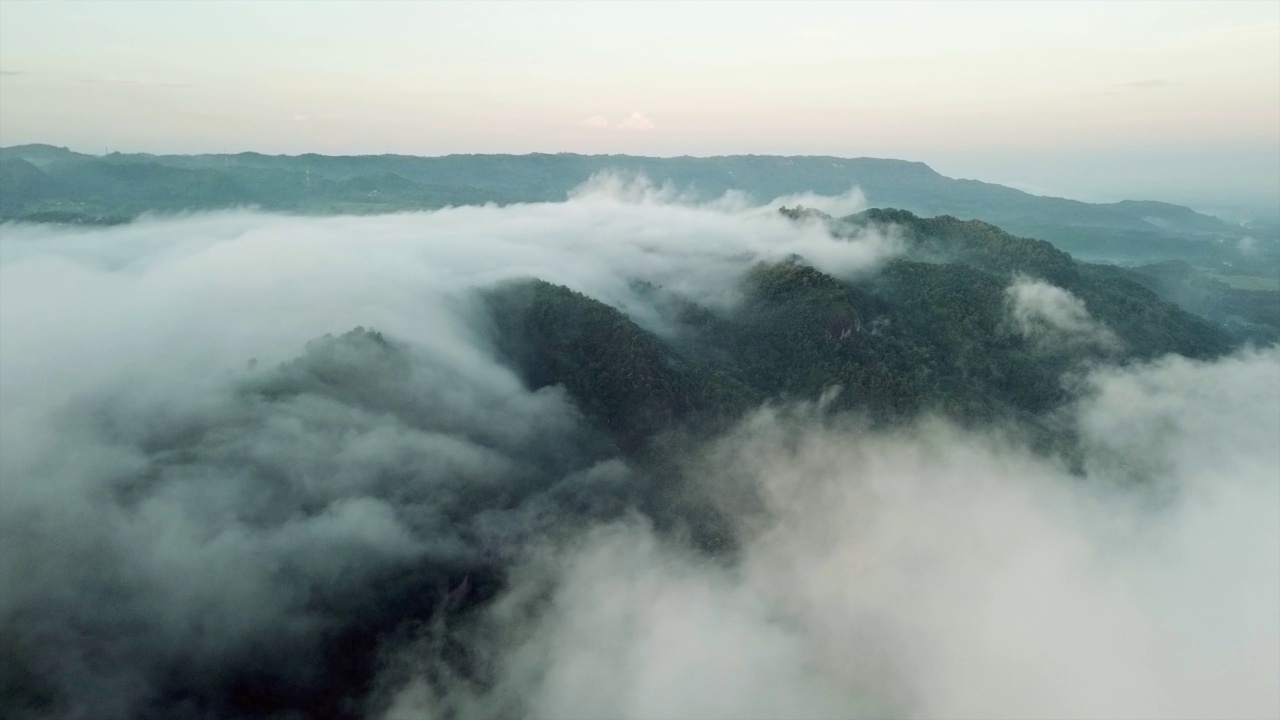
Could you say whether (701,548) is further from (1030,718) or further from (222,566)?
(222,566)

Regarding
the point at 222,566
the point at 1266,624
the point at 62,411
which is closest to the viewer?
the point at 222,566

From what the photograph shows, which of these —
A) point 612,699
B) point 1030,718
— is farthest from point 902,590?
point 612,699

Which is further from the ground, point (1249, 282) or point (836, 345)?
point (836, 345)

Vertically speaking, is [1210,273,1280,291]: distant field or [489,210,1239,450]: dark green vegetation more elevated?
[489,210,1239,450]: dark green vegetation

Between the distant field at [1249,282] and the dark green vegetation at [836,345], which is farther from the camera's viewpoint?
the distant field at [1249,282]

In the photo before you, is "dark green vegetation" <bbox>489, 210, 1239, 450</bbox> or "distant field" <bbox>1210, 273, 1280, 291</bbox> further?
"distant field" <bbox>1210, 273, 1280, 291</bbox>

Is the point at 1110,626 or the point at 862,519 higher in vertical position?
the point at 862,519

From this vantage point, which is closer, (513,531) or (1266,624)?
(513,531)

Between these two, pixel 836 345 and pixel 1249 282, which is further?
pixel 1249 282
